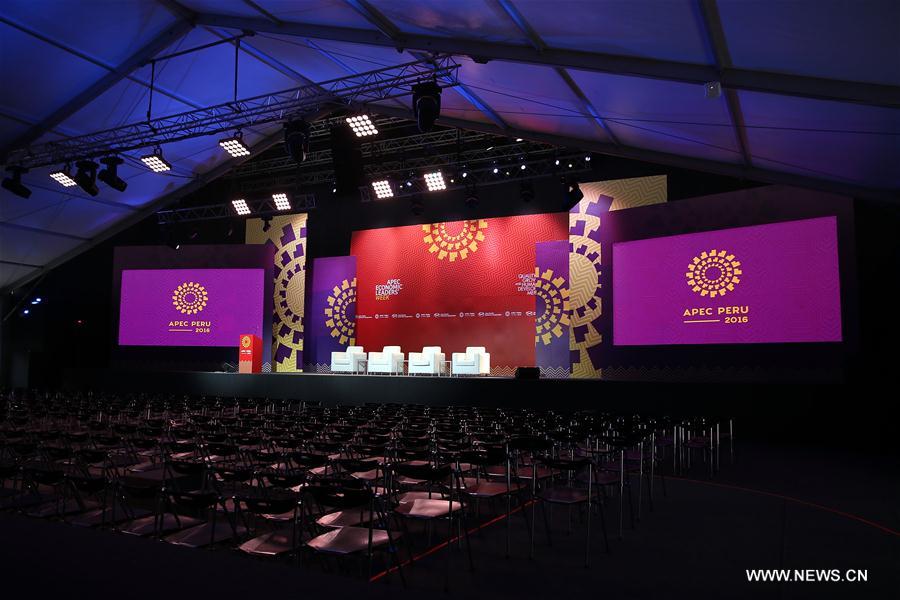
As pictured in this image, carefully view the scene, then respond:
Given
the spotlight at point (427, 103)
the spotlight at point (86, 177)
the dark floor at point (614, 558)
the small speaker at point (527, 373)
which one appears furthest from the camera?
the small speaker at point (527, 373)

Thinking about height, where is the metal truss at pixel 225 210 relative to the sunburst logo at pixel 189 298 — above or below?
above

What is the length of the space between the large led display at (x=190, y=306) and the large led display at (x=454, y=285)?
256 cm

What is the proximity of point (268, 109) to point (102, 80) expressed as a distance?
11.0 feet

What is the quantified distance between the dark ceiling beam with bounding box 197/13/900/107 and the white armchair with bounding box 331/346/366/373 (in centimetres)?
790

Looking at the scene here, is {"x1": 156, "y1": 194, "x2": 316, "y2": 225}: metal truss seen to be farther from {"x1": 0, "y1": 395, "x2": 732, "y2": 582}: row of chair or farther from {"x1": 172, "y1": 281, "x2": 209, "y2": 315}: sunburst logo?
{"x1": 0, "y1": 395, "x2": 732, "y2": 582}: row of chair

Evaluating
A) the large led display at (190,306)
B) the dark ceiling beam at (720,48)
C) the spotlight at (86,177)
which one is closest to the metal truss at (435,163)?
the large led display at (190,306)

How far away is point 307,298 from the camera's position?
57.0 ft

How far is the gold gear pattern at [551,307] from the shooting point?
14.5m

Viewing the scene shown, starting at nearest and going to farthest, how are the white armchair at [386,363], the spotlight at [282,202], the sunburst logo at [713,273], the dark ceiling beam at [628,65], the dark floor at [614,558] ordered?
the dark floor at [614,558]
the dark ceiling beam at [628,65]
the sunburst logo at [713,273]
the white armchair at [386,363]
the spotlight at [282,202]

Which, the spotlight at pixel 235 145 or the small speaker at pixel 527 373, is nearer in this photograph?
the spotlight at pixel 235 145

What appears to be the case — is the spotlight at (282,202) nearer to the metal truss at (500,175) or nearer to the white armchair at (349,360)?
the metal truss at (500,175)

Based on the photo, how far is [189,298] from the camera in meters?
17.6

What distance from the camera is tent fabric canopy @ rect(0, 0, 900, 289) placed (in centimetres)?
586

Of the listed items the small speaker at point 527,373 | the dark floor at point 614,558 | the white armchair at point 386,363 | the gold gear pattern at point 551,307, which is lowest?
the dark floor at point 614,558
